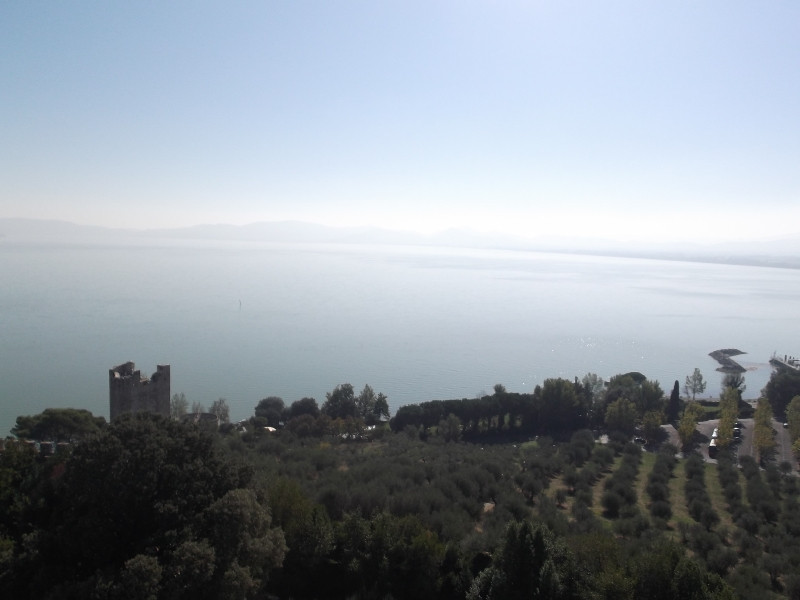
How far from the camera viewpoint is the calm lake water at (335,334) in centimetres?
3691

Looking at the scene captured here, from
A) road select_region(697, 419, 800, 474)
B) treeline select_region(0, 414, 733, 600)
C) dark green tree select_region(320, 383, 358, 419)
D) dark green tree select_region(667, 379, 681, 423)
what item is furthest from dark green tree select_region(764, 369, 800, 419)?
treeline select_region(0, 414, 733, 600)

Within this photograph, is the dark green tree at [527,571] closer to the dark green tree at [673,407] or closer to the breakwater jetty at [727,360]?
the dark green tree at [673,407]

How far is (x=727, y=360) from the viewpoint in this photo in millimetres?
51000

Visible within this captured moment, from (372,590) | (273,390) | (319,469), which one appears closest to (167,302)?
(273,390)

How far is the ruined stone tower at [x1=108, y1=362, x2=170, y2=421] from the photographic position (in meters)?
16.6

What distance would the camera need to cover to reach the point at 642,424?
27312 millimetres

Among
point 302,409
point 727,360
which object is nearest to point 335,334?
point 302,409

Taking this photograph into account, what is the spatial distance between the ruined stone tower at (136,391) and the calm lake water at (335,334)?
41.3ft

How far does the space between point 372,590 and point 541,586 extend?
8.81ft

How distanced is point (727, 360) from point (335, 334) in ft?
114

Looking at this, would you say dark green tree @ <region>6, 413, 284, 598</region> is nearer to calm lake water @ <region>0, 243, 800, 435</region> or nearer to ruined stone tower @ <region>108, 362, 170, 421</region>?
ruined stone tower @ <region>108, 362, 170, 421</region>

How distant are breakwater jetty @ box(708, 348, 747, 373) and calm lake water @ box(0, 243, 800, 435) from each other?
89 cm

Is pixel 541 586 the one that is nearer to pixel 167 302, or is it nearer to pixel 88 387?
pixel 88 387

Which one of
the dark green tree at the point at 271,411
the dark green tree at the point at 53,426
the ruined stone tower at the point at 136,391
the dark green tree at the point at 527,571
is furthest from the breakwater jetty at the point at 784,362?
the dark green tree at the point at 53,426
